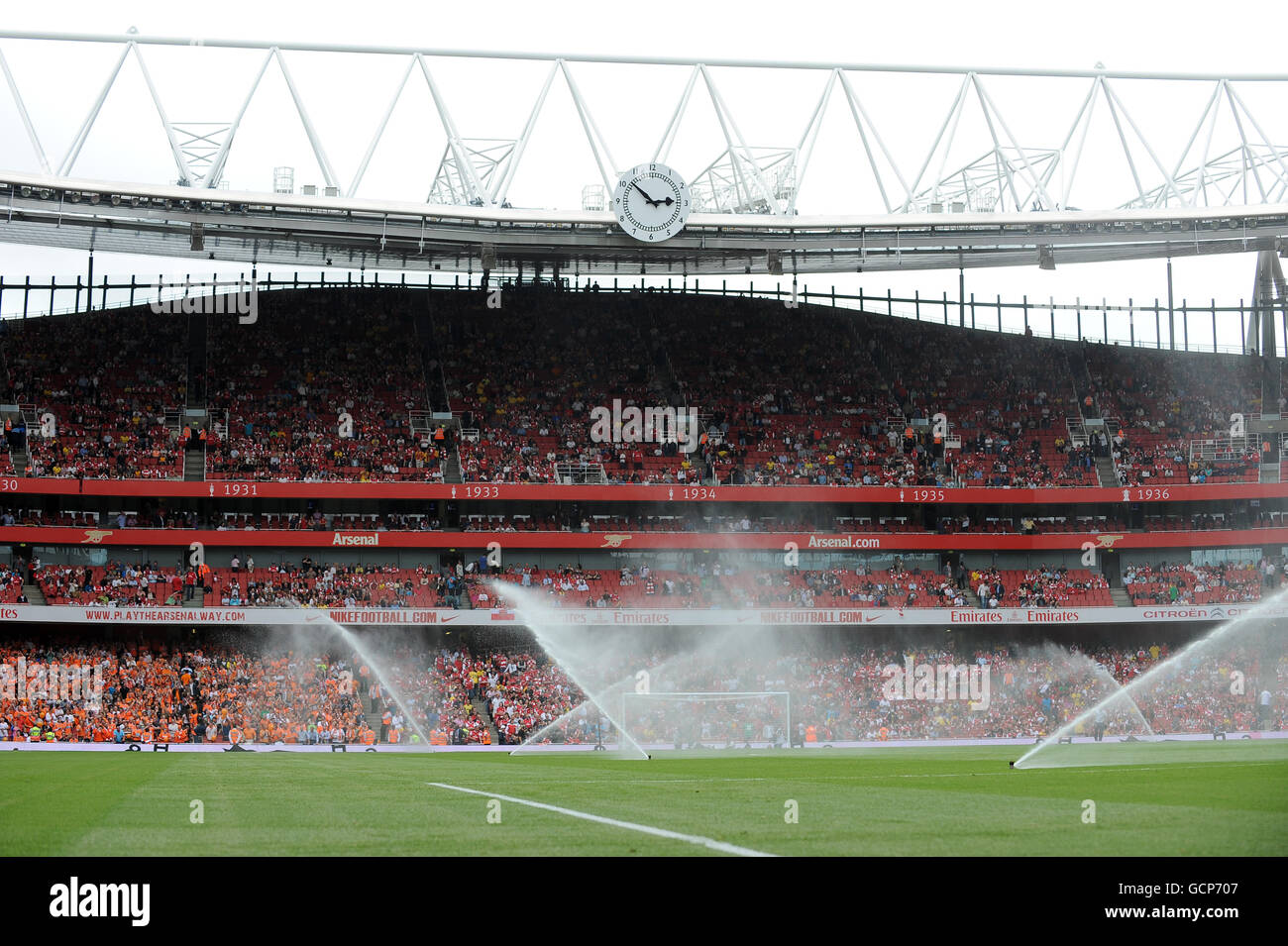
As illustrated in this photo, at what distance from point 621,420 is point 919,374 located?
642 inches

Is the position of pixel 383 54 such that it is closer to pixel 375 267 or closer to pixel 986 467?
pixel 375 267

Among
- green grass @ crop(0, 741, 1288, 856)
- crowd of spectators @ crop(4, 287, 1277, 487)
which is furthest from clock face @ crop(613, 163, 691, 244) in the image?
green grass @ crop(0, 741, 1288, 856)

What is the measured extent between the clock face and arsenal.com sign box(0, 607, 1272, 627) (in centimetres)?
1451

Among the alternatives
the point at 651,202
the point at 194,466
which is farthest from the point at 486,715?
the point at 651,202

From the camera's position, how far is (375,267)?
59.8 meters

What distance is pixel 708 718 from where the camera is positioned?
41500 millimetres

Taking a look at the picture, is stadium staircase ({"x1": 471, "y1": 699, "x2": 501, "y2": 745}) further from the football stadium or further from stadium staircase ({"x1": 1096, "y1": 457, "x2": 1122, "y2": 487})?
stadium staircase ({"x1": 1096, "y1": 457, "x2": 1122, "y2": 487})

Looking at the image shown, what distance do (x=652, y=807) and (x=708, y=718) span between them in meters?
25.0

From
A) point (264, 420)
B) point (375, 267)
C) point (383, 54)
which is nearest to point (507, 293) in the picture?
point (375, 267)

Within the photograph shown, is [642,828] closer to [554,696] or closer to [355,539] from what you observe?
[554,696]

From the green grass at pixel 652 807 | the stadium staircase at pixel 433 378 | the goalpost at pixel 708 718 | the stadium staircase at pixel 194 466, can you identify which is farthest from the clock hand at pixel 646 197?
the green grass at pixel 652 807

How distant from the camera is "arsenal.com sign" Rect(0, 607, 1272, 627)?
145ft
